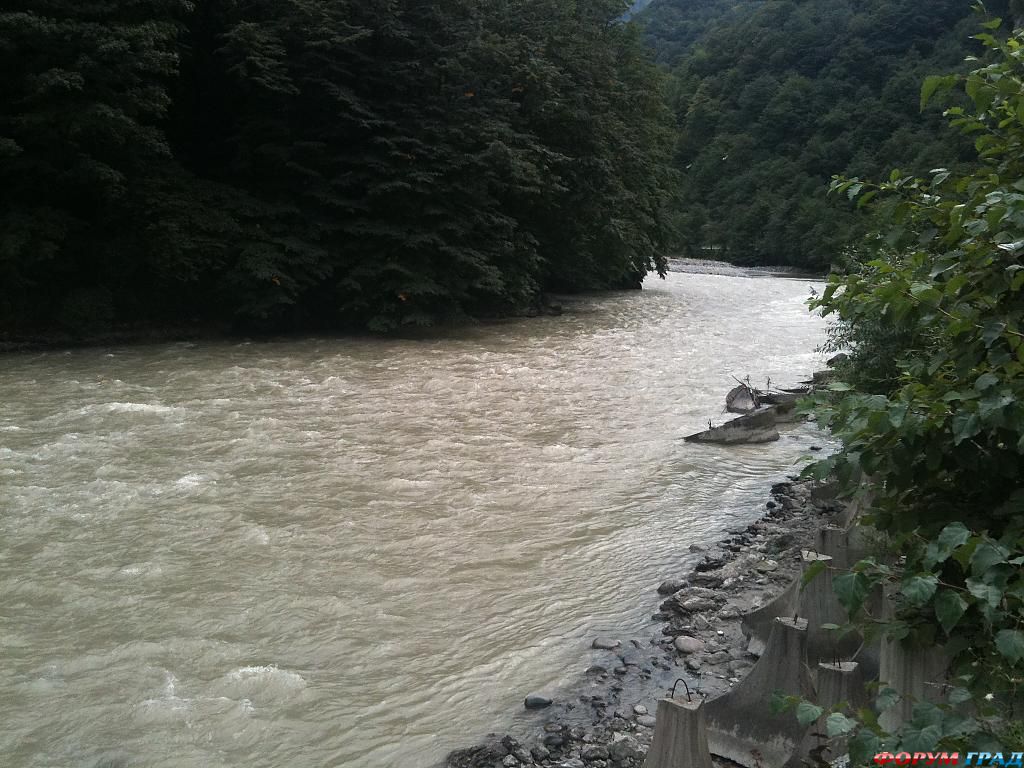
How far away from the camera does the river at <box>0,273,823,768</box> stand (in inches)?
184

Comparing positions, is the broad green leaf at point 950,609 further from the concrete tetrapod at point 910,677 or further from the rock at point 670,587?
the rock at point 670,587

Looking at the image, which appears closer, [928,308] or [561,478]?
[928,308]

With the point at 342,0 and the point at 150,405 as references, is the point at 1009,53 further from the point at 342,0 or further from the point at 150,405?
the point at 342,0

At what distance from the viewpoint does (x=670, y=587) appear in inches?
243

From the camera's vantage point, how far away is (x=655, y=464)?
964 centimetres

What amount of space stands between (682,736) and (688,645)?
202 centimetres

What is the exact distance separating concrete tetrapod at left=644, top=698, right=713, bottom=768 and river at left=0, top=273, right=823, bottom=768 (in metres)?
1.40

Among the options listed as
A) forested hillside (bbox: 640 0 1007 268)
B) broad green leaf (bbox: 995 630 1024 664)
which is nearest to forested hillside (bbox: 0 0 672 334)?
broad green leaf (bbox: 995 630 1024 664)

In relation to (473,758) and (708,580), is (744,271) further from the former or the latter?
(473,758)

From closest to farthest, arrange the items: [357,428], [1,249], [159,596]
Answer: [159,596], [357,428], [1,249]

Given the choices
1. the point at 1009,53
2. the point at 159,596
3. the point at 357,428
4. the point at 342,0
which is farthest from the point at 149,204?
the point at 1009,53

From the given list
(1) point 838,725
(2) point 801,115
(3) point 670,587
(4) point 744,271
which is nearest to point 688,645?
(3) point 670,587

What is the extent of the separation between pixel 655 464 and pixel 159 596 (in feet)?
17.8

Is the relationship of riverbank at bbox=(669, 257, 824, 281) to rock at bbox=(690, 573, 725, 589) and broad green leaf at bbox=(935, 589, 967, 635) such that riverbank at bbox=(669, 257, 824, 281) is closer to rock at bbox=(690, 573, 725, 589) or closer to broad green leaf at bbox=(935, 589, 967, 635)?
rock at bbox=(690, 573, 725, 589)
